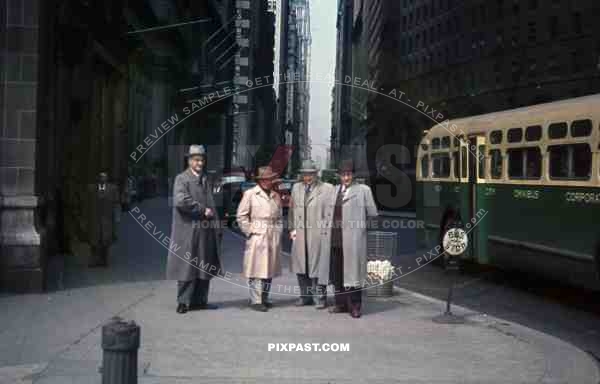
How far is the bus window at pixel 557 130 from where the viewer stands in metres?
12.9

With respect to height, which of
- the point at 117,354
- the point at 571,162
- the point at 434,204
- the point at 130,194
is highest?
the point at 571,162

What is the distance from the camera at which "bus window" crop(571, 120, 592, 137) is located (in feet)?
39.9

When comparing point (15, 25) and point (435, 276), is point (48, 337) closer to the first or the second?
point (15, 25)

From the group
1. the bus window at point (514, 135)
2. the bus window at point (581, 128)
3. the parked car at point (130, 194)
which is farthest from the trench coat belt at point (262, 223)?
the parked car at point (130, 194)

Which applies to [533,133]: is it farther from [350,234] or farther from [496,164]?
[350,234]

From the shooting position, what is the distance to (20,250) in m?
11.5

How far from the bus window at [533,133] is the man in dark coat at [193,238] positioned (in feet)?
18.7

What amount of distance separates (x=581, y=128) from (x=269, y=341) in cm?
614

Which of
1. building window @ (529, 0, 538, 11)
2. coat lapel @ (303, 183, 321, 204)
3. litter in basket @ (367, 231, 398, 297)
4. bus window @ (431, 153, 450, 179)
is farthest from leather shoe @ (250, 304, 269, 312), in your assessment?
building window @ (529, 0, 538, 11)

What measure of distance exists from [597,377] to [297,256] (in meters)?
4.52

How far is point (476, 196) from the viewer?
52.2 feet

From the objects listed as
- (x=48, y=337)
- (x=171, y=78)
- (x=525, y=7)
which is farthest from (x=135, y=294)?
(x=525, y=7)

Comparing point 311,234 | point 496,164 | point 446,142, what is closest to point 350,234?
point 311,234

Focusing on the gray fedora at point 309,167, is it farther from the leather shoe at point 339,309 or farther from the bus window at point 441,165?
the bus window at point 441,165
